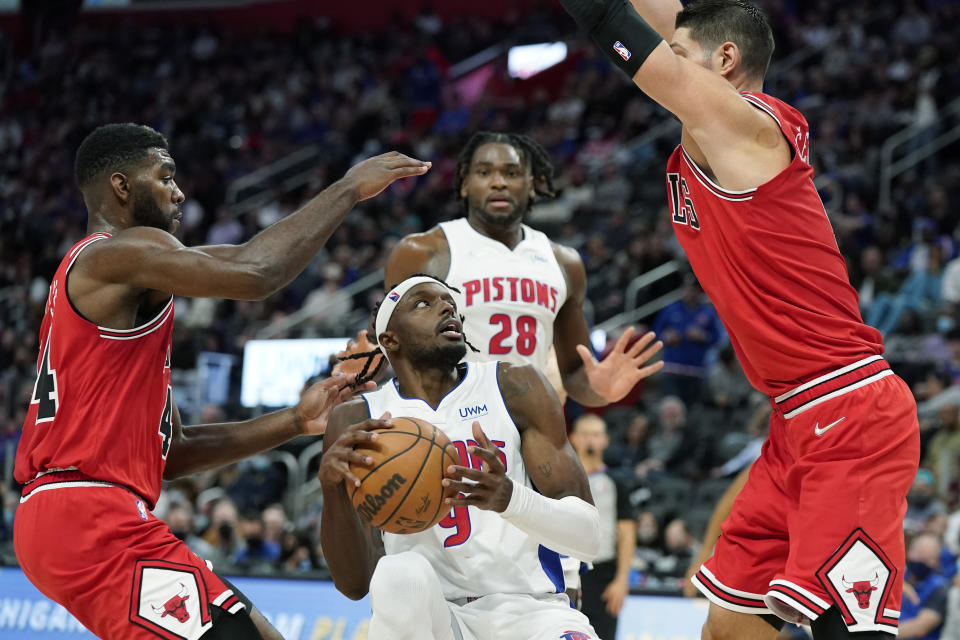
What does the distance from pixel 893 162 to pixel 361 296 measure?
7.16 meters

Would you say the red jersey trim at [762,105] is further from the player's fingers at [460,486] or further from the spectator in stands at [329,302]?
the spectator in stands at [329,302]

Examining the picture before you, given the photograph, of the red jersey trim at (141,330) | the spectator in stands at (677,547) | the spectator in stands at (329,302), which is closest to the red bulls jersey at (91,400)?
the red jersey trim at (141,330)

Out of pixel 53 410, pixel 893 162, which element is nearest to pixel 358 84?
pixel 893 162

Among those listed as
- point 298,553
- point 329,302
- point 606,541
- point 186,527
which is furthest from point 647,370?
point 329,302

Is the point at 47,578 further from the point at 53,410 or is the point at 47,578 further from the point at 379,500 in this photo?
the point at 379,500

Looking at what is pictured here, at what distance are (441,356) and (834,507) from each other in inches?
58.1

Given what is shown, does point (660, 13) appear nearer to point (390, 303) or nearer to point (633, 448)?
point (390, 303)

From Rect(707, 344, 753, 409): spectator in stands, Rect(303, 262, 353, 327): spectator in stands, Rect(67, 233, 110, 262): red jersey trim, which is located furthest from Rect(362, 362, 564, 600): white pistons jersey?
Rect(303, 262, 353, 327): spectator in stands

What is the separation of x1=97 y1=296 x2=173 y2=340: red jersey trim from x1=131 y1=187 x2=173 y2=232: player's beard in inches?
12.4

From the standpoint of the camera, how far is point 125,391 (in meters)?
3.82

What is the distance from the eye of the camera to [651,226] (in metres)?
14.4

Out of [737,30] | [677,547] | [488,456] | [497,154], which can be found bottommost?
[677,547]

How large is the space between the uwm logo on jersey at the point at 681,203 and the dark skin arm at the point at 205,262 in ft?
2.97

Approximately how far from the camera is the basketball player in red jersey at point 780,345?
3576 mm
